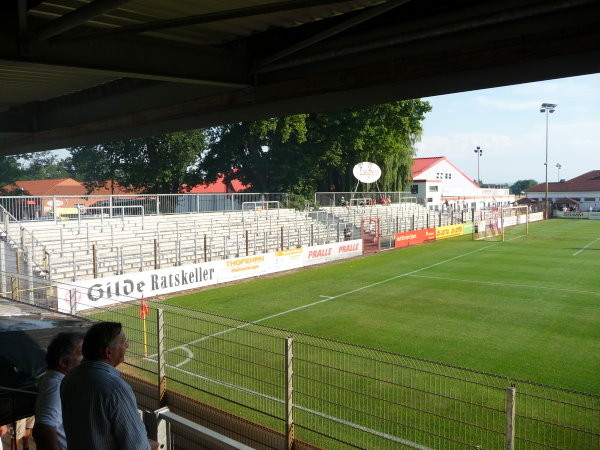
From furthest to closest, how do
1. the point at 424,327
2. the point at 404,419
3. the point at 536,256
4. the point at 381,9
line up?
the point at 536,256
the point at 424,327
the point at 404,419
the point at 381,9

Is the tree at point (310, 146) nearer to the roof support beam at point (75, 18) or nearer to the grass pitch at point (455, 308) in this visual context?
the grass pitch at point (455, 308)

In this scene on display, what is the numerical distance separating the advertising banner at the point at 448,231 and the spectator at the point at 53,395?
38557 millimetres

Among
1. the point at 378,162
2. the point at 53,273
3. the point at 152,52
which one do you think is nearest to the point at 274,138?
the point at 378,162

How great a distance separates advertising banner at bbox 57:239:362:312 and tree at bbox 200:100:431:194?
13521 millimetres

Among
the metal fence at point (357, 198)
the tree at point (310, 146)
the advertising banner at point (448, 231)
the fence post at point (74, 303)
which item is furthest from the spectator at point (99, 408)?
the advertising banner at point (448, 231)

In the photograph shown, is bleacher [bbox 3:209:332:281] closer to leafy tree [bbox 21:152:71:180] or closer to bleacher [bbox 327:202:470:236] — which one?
bleacher [bbox 327:202:470:236]

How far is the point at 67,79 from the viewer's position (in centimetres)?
725

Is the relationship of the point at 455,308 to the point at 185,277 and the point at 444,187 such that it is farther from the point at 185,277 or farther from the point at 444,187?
the point at 444,187

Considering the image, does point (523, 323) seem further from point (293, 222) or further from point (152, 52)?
point (293, 222)

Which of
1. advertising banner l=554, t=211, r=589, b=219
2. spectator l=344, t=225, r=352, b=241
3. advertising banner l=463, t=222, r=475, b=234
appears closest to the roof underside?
spectator l=344, t=225, r=352, b=241

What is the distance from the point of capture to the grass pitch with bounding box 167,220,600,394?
40.2 ft

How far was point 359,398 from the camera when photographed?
30.7 feet

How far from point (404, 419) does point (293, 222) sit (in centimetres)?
A: 2682

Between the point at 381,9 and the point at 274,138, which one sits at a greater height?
the point at 274,138
